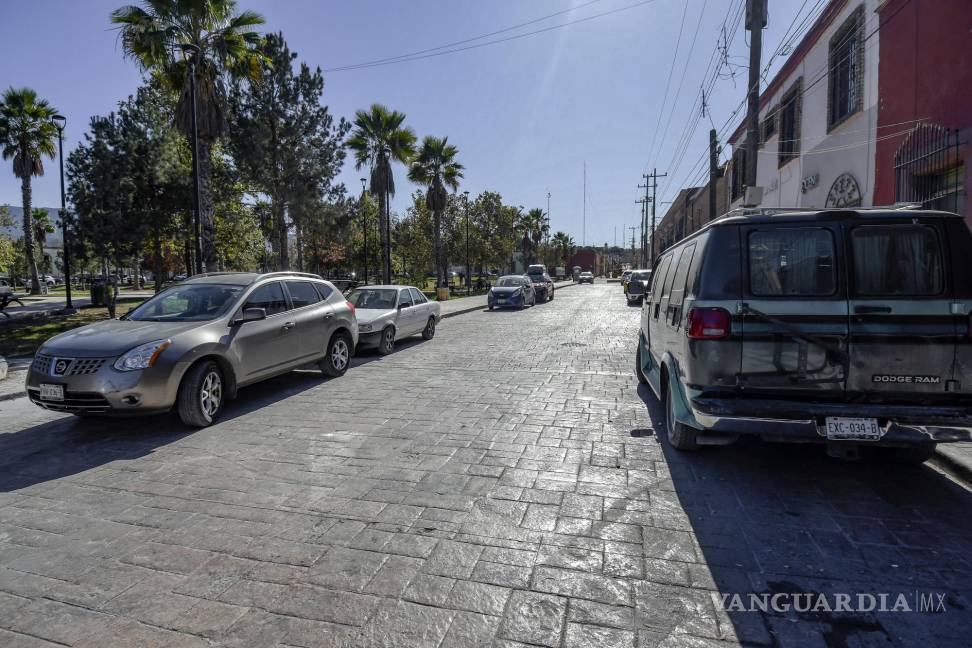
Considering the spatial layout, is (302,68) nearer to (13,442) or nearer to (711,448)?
(13,442)

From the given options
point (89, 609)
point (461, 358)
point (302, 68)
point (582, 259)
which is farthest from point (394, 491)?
point (582, 259)

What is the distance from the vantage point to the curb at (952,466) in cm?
437

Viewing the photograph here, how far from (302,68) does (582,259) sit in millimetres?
102267

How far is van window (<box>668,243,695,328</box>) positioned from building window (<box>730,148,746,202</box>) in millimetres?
23642

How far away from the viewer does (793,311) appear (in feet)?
13.3

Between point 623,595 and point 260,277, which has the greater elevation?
point 260,277

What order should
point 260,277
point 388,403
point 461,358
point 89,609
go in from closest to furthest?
point 89,609
point 388,403
point 260,277
point 461,358

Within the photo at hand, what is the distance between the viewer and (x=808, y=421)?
12.9 feet

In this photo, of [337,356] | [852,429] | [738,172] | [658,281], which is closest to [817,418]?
[852,429]

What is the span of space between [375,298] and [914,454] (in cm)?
1034

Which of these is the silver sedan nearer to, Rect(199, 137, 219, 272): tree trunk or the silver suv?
the silver suv

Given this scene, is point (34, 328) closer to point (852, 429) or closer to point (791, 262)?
point (791, 262)

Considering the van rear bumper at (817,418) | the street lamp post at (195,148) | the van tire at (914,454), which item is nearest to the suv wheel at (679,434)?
the van rear bumper at (817,418)

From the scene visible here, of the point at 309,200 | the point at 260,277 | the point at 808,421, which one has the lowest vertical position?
the point at 808,421
